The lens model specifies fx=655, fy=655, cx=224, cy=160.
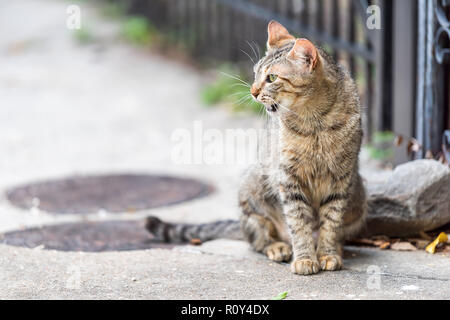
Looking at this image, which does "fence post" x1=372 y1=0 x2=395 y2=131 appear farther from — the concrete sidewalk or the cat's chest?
the cat's chest

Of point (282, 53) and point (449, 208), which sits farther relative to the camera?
point (449, 208)

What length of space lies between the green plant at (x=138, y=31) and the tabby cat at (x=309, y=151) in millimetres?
6685

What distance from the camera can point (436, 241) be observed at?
403 centimetres

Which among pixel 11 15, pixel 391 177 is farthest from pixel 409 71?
pixel 11 15

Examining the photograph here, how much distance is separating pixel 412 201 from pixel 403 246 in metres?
0.29

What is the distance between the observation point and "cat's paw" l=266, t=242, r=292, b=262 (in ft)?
13.2

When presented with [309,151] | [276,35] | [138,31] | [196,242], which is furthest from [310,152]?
[138,31]

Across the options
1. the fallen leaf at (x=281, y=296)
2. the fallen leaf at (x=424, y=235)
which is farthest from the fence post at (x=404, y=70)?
the fallen leaf at (x=281, y=296)

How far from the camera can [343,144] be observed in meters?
3.81

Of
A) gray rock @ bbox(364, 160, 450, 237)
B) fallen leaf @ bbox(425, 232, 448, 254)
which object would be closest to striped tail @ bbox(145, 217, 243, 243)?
gray rock @ bbox(364, 160, 450, 237)

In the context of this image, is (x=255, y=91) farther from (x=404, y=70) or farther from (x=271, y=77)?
(x=404, y=70)

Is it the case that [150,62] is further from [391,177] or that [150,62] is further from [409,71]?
[391,177]

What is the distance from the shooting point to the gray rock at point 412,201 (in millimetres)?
4203
